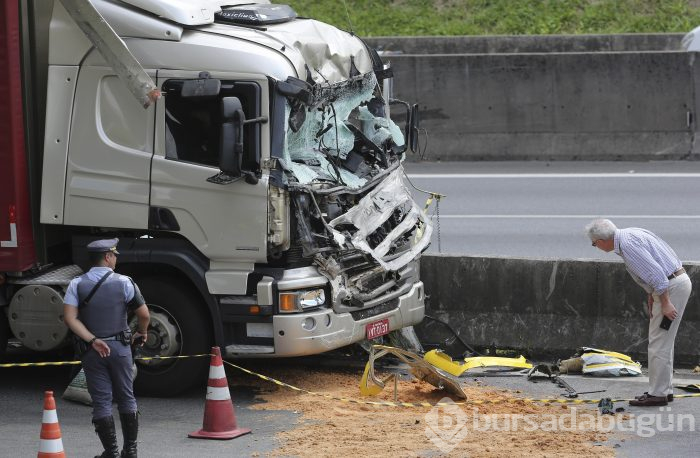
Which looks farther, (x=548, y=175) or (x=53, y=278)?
(x=548, y=175)

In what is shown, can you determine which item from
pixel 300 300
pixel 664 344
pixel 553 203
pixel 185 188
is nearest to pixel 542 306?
pixel 664 344

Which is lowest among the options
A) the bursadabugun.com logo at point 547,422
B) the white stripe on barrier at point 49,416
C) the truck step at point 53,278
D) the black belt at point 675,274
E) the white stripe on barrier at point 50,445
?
the bursadabugun.com logo at point 547,422

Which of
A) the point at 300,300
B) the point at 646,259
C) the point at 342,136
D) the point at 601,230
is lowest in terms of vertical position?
the point at 300,300

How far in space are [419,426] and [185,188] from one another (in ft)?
8.63

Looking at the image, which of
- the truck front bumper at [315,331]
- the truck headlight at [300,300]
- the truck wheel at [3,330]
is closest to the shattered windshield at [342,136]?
the truck headlight at [300,300]

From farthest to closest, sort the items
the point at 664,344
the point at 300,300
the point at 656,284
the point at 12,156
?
the point at 12,156 → the point at 300,300 → the point at 664,344 → the point at 656,284

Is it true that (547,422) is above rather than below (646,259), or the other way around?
below

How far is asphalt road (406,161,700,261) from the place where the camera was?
54.1 feet

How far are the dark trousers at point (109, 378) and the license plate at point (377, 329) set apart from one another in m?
2.66

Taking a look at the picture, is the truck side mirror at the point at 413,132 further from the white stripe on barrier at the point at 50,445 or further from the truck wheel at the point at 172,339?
the white stripe on barrier at the point at 50,445

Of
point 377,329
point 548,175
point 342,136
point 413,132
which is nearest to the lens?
point 377,329

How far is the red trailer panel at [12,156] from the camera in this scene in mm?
10523

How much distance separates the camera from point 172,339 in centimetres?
1083

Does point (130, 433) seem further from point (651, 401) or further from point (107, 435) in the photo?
point (651, 401)
